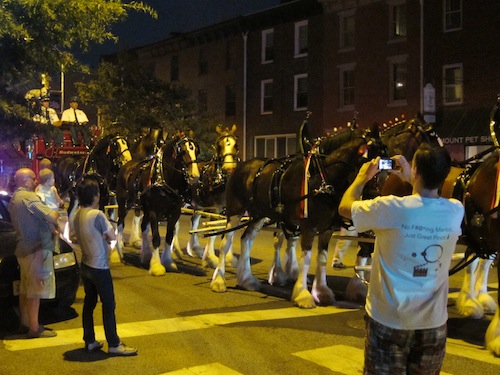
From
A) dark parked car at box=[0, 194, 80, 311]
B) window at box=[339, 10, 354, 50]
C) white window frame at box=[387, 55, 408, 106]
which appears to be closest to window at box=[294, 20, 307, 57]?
window at box=[339, 10, 354, 50]

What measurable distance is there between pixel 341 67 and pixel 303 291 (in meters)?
22.0

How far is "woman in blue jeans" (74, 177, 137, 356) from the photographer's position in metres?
6.44

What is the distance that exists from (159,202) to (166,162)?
31.5 inches

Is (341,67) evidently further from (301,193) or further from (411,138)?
(411,138)

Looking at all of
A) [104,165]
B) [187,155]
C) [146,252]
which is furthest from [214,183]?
[104,165]

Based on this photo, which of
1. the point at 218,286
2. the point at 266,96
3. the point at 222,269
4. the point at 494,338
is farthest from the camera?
the point at 266,96

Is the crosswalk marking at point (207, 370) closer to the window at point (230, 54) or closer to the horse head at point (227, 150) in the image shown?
the horse head at point (227, 150)

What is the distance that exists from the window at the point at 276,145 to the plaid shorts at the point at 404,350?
93.9 ft

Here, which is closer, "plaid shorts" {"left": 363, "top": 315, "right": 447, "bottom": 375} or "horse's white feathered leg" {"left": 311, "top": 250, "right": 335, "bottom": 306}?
"plaid shorts" {"left": 363, "top": 315, "right": 447, "bottom": 375}

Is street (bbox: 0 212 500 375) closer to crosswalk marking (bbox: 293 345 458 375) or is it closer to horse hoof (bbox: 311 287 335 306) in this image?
crosswalk marking (bbox: 293 345 458 375)

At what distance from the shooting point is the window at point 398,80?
88.1 ft

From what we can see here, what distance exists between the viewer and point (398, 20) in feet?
89.3

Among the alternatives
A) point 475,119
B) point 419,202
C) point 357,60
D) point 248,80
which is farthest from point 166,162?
point 248,80

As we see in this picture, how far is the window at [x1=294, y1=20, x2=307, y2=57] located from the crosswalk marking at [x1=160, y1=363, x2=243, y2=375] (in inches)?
1063
